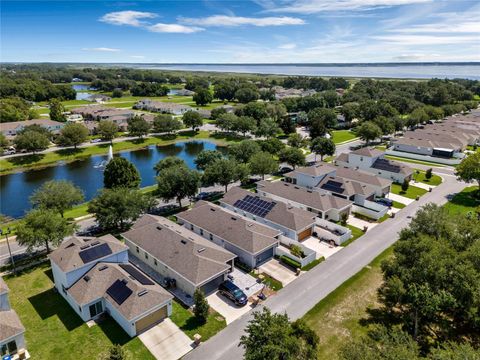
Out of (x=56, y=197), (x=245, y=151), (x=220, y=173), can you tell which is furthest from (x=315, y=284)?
(x=245, y=151)

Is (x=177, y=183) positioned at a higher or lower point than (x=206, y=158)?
lower

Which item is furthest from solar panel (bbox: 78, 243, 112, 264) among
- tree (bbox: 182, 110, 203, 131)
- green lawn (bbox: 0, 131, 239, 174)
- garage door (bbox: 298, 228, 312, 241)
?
tree (bbox: 182, 110, 203, 131)

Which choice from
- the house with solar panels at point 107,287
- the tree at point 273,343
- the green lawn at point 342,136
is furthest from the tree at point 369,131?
the tree at point 273,343

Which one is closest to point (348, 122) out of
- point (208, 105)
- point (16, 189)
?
point (208, 105)

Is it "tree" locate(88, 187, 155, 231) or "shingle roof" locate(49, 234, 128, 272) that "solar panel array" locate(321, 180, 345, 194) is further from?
"shingle roof" locate(49, 234, 128, 272)

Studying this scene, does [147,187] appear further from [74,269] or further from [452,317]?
[452,317]

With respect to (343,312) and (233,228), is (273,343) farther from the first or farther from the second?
(233,228)
